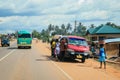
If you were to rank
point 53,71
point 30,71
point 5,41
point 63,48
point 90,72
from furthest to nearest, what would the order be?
point 5,41 < point 63,48 < point 90,72 < point 53,71 < point 30,71

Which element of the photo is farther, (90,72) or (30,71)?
(90,72)

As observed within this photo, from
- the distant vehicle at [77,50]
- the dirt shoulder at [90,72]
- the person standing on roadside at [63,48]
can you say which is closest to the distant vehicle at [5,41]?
the person standing on roadside at [63,48]

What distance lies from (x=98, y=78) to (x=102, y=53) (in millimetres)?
6501

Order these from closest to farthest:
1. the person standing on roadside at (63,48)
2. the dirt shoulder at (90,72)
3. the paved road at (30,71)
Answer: the paved road at (30,71) < the dirt shoulder at (90,72) < the person standing on roadside at (63,48)

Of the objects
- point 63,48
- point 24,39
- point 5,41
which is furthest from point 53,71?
point 5,41

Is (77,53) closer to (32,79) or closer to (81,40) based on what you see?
(81,40)

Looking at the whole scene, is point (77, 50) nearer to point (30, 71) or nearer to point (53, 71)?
point (53, 71)

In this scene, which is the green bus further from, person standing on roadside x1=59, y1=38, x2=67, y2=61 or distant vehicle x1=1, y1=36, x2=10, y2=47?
person standing on roadside x1=59, y1=38, x2=67, y2=61

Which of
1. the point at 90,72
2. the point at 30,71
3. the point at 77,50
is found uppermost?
the point at 77,50

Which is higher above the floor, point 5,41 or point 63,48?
point 63,48

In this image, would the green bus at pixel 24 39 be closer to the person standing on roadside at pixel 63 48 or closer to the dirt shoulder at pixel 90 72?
the person standing on roadside at pixel 63 48

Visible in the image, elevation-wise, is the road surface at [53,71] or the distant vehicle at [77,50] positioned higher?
the distant vehicle at [77,50]

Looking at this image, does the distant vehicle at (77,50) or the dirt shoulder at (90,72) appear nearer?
the dirt shoulder at (90,72)

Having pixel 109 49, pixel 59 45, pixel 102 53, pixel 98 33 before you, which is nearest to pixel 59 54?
pixel 59 45
